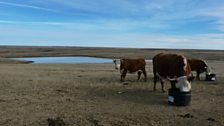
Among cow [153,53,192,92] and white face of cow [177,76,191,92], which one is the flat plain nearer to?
white face of cow [177,76,191,92]

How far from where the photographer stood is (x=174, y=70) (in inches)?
548

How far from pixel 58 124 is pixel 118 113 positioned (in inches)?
81.2

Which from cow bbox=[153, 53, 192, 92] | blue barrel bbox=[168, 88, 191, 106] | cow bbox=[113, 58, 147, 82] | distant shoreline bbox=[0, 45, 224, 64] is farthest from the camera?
distant shoreline bbox=[0, 45, 224, 64]

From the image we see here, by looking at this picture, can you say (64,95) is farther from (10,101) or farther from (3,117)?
(3,117)

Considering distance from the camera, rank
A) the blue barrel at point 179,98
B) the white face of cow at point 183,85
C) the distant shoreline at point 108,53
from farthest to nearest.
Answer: the distant shoreline at point 108,53 < the white face of cow at point 183,85 < the blue barrel at point 179,98

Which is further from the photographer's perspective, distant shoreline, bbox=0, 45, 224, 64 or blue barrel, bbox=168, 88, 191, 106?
distant shoreline, bbox=0, 45, 224, 64

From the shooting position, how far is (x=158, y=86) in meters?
17.0

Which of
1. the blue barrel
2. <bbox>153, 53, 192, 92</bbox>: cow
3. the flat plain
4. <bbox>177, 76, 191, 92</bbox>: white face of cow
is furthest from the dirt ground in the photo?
<bbox>153, 53, 192, 92</bbox>: cow

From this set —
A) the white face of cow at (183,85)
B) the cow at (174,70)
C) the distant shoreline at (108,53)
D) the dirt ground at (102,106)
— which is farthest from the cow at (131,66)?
the distant shoreline at (108,53)

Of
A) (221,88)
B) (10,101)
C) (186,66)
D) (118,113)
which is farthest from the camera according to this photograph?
(221,88)

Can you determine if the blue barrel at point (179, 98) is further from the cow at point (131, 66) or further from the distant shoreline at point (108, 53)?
the distant shoreline at point (108, 53)

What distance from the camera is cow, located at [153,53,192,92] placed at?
40.5ft

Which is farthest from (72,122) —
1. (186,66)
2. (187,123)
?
(186,66)

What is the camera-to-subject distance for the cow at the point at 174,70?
12354 millimetres
